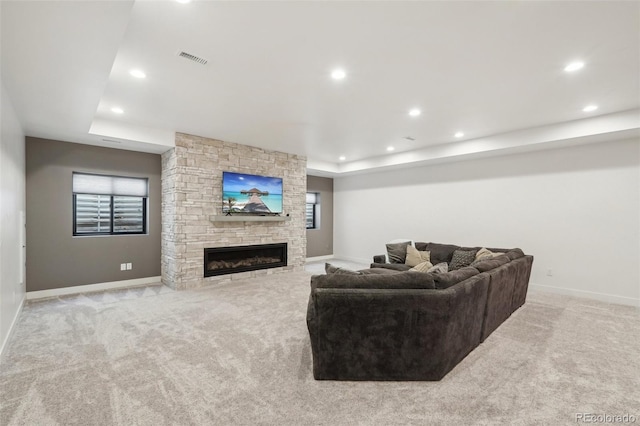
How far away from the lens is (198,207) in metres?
5.34

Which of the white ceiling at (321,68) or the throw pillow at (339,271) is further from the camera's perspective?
the throw pillow at (339,271)

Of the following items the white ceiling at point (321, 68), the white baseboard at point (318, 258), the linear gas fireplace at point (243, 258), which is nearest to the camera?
the white ceiling at point (321, 68)

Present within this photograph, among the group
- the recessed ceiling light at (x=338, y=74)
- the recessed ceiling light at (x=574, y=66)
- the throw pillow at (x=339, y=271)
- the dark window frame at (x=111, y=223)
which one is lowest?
the throw pillow at (x=339, y=271)

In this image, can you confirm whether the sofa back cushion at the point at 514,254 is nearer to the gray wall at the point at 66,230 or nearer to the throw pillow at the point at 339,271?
the throw pillow at the point at 339,271

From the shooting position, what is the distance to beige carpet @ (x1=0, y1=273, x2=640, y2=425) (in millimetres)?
1942

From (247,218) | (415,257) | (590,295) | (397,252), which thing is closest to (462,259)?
(415,257)

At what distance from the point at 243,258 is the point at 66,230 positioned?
9.70 ft

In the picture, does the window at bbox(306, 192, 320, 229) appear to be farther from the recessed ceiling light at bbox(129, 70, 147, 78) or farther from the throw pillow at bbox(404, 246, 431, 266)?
the recessed ceiling light at bbox(129, 70, 147, 78)

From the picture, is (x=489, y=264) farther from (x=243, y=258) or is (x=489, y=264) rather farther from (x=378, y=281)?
(x=243, y=258)

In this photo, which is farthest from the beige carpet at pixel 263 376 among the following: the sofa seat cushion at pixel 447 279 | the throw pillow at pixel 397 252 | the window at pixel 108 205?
the throw pillow at pixel 397 252

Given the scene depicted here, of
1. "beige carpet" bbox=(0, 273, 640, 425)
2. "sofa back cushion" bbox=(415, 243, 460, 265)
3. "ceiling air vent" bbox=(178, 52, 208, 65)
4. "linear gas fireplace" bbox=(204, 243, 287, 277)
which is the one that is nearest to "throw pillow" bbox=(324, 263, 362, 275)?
"beige carpet" bbox=(0, 273, 640, 425)

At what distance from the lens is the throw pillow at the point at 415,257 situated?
5.27 meters
